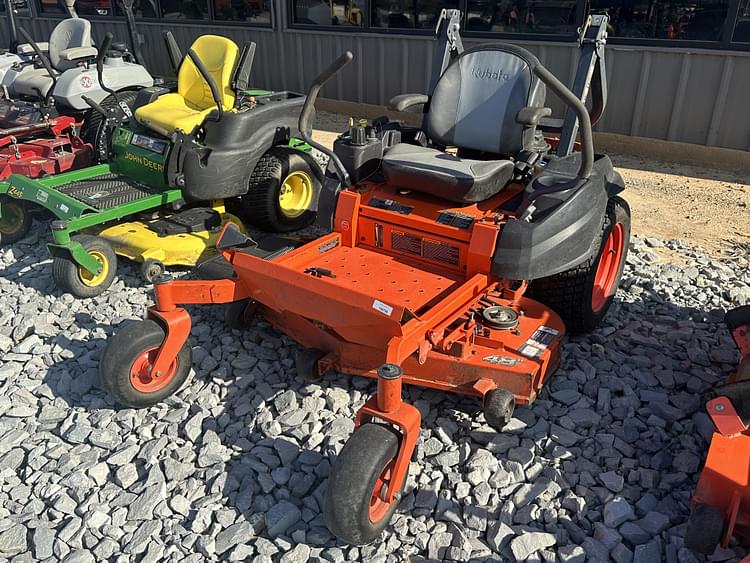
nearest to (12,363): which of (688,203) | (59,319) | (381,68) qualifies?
(59,319)

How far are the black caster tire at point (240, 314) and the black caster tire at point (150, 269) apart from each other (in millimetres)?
791

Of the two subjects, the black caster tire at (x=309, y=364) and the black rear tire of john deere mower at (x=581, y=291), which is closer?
the black caster tire at (x=309, y=364)

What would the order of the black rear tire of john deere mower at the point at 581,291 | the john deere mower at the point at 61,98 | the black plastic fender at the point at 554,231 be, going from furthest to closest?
1. the john deere mower at the point at 61,98
2. the black rear tire of john deere mower at the point at 581,291
3. the black plastic fender at the point at 554,231

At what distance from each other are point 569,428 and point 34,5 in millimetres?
12512

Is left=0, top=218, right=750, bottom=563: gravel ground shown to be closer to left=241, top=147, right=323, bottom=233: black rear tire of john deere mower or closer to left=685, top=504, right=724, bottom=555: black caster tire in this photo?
left=685, top=504, right=724, bottom=555: black caster tire

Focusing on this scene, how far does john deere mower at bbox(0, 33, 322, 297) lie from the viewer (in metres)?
4.07

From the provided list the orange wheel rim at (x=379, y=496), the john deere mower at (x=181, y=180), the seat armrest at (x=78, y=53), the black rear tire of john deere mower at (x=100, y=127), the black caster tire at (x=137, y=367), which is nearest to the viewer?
the orange wheel rim at (x=379, y=496)

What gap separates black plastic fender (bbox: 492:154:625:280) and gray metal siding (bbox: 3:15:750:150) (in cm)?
385

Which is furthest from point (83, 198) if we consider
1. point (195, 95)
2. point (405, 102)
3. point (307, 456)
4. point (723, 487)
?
point (723, 487)

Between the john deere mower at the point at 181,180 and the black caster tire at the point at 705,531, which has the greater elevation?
the john deere mower at the point at 181,180

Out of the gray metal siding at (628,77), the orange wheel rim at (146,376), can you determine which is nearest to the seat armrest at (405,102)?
the orange wheel rim at (146,376)

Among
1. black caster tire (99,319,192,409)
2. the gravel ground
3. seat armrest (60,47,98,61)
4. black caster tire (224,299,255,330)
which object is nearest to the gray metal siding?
seat armrest (60,47,98,61)

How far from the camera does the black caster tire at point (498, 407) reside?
2639 mm

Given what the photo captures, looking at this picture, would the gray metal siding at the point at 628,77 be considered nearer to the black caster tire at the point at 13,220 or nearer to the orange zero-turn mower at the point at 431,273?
the orange zero-turn mower at the point at 431,273
